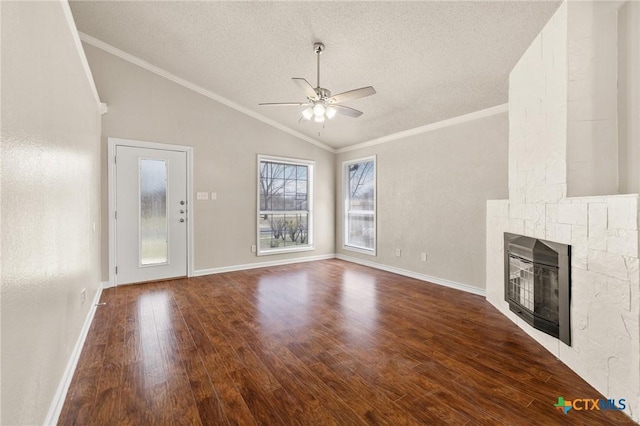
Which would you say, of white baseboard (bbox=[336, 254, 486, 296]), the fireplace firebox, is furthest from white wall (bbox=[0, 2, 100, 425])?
white baseboard (bbox=[336, 254, 486, 296])

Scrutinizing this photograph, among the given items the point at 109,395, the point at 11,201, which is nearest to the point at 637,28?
Result: the point at 11,201

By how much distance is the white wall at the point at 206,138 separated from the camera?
13.0ft

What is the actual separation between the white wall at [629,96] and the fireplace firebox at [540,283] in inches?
23.4

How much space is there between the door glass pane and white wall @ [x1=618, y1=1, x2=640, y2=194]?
16.5 feet

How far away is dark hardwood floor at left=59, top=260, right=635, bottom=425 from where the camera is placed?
1553mm

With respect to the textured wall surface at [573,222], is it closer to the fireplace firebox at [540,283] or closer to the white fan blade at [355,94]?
the fireplace firebox at [540,283]

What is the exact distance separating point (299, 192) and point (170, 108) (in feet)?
8.80

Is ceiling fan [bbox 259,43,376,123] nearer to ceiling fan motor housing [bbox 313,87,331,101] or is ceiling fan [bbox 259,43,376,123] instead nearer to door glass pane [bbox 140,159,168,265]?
ceiling fan motor housing [bbox 313,87,331,101]

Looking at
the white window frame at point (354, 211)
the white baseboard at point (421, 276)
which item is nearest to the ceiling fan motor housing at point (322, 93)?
the white window frame at point (354, 211)

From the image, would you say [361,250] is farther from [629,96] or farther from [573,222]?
[629,96]

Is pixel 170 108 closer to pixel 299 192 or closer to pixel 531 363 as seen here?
pixel 299 192

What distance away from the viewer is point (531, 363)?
2039mm

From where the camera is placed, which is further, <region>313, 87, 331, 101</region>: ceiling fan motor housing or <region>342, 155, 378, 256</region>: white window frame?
<region>342, 155, 378, 256</region>: white window frame

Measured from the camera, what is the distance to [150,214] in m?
4.21
